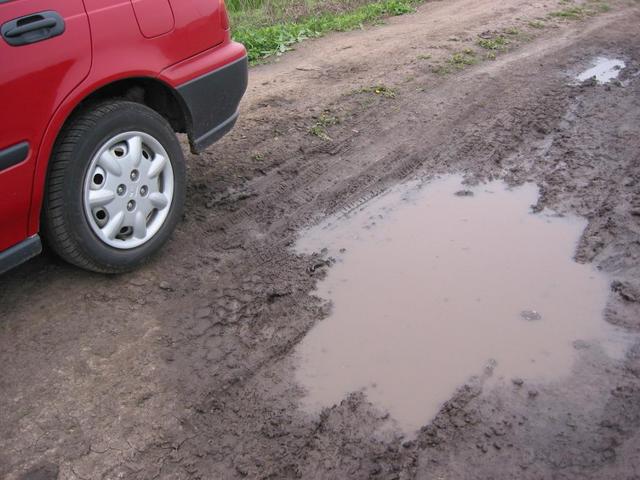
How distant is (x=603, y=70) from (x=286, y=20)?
412 centimetres

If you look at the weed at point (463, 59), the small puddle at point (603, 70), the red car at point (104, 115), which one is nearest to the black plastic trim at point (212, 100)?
the red car at point (104, 115)

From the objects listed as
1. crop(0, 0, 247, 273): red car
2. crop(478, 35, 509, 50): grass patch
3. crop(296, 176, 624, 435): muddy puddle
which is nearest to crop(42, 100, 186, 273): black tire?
crop(0, 0, 247, 273): red car

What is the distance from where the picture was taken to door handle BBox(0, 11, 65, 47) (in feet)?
9.88

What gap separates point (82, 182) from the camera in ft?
11.4

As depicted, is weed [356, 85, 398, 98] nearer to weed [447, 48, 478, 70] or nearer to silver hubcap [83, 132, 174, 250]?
weed [447, 48, 478, 70]

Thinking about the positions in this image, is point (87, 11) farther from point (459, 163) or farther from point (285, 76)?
point (285, 76)

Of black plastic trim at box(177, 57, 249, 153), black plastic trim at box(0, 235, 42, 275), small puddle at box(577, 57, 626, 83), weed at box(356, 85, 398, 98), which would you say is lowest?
small puddle at box(577, 57, 626, 83)

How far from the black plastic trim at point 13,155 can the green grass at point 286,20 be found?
461 centimetres

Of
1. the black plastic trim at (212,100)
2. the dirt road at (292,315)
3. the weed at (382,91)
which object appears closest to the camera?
the dirt road at (292,315)

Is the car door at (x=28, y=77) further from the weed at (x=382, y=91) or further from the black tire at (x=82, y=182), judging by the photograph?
the weed at (x=382, y=91)

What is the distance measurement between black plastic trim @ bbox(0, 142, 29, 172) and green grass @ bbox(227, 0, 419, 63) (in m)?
4.61

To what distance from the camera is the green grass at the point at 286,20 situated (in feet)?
25.6

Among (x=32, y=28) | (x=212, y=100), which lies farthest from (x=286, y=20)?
(x=32, y=28)

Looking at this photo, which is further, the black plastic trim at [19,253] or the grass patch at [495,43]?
the grass patch at [495,43]
